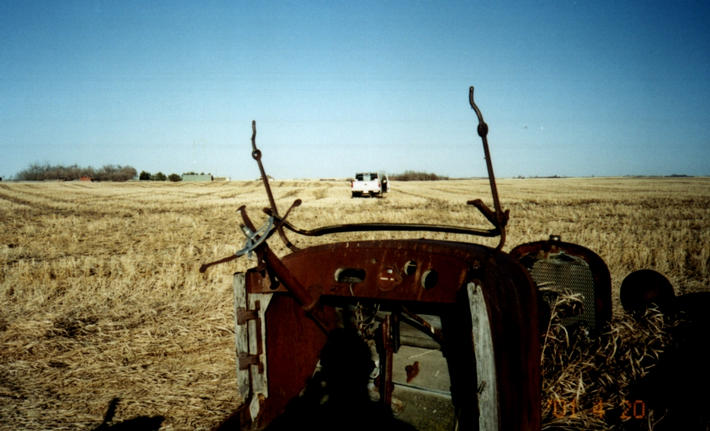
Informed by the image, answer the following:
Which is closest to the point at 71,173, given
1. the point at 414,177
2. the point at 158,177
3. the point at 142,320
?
the point at 158,177

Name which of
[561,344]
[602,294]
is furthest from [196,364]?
[602,294]

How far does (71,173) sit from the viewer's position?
90375 mm

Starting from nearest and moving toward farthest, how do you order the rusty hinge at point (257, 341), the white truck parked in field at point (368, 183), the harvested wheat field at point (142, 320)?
the rusty hinge at point (257, 341) → the harvested wheat field at point (142, 320) → the white truck parked in field at point (368, 183)

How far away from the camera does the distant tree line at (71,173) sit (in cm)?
8669

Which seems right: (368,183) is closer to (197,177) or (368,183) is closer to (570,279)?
(570,279)

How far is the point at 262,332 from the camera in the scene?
105 inches

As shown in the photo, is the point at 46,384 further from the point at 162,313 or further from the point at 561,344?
the point at 561,344

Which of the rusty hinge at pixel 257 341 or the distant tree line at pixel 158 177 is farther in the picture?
the distant tree line at pixel 158 177

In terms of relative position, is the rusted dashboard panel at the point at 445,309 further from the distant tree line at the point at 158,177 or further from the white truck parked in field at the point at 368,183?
the distant tree line at the point at 158,177

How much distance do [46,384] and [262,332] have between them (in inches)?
107

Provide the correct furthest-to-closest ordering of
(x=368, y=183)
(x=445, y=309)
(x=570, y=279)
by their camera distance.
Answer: (x=368, y=183) < (x=570, y=279) < (x=445, y=309)

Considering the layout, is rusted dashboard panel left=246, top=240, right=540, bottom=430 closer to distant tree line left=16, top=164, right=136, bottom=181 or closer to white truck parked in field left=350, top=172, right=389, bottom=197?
white truck parked in field left=350, top=172, right=389, bottom=197

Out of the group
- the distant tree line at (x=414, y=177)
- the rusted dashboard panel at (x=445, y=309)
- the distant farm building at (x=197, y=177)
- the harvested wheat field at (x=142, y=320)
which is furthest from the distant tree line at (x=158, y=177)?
the rusted dashboard panel at (x=445, y=309)

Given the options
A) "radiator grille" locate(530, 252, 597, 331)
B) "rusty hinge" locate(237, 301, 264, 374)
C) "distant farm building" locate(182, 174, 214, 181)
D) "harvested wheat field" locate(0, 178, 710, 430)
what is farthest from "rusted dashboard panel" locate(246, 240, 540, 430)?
"distant farm building" locate(182, 174, 214, 181)
